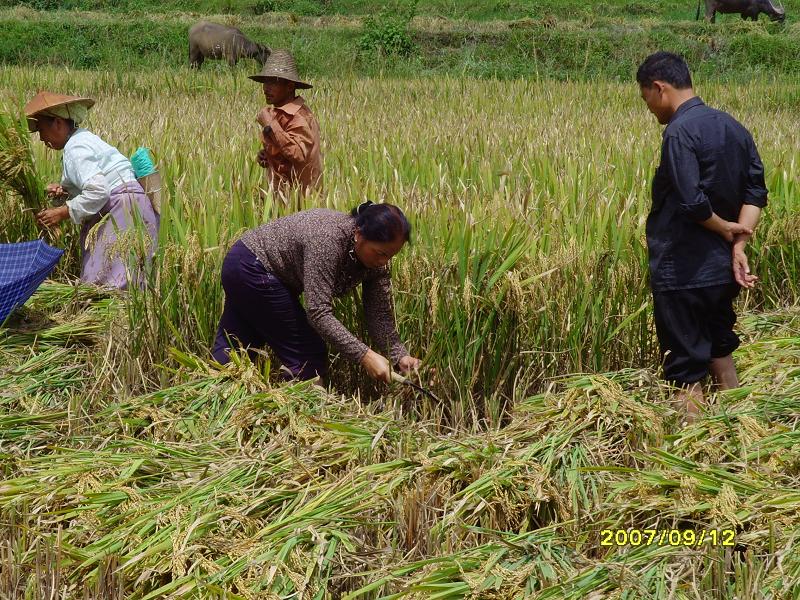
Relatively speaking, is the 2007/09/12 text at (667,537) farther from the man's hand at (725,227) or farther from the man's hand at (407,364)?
the man's hand at (725,227)

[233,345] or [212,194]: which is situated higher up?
[212,194]

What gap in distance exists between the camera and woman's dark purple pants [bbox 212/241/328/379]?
130 inches

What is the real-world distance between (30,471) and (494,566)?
4.39 ft

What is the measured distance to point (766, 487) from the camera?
2.55m

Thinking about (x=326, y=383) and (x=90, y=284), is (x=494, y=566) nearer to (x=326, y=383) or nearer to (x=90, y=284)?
(x=326, y=383)

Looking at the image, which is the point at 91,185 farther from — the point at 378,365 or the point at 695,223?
the point at 695,223

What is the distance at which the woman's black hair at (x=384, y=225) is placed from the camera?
9.64ft

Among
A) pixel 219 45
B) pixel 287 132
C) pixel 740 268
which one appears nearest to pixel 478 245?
pixel 740 268

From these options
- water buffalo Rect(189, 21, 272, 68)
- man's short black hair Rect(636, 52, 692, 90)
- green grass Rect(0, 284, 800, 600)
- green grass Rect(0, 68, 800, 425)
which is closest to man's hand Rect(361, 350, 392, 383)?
green grass Rect(0, 284, 800, 600)

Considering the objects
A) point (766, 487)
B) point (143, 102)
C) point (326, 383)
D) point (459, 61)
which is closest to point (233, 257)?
point (326, 383)

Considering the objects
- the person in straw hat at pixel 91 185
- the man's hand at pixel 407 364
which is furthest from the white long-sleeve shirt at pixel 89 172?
the man's hand at pixel 407 364

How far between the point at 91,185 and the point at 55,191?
1.24ft

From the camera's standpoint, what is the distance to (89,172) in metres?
4.25

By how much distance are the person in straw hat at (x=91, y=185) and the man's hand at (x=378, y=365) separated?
4.82 ft
